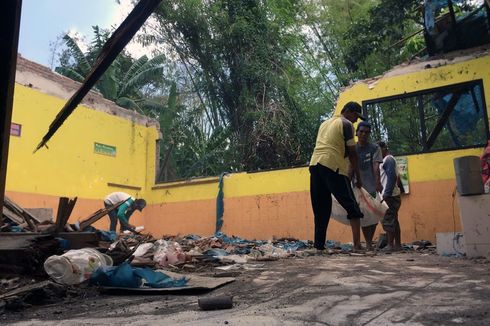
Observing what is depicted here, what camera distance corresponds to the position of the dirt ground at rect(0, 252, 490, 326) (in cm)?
177

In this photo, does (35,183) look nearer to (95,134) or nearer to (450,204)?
(95,134)

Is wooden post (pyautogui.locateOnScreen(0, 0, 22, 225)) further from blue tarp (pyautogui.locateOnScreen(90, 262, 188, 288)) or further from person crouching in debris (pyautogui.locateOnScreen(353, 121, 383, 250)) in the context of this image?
person crouching in debris (pyautogui.locateOnScreen(353, 121, 383, 250))

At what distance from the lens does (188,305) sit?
2.35 m

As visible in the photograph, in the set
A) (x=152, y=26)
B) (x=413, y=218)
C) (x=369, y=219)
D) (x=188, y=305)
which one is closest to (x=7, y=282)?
(x=188, y=305)

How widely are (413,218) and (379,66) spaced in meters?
8.23

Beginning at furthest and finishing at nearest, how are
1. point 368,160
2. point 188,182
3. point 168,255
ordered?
point 188,182 → point 368,160 → point 168,255

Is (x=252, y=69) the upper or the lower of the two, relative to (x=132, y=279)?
upper

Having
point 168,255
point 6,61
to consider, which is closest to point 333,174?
point 168,255

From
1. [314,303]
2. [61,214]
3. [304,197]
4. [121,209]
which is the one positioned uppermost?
[304,197]

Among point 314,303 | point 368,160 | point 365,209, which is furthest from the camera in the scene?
point 368,160

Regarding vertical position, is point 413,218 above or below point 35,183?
below

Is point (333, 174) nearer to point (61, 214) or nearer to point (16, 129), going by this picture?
point (61, 214)

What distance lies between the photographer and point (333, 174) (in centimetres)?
504

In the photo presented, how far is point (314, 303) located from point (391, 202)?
15.5 feet
